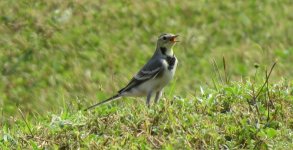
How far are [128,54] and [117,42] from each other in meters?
0.46

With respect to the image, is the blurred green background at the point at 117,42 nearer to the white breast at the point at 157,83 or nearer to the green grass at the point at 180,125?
the white breast at the point at 157,83

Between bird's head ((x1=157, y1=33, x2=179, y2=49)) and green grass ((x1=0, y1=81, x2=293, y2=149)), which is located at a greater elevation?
bird's head ((x1=157, y1=33, x2=179, y2=49))

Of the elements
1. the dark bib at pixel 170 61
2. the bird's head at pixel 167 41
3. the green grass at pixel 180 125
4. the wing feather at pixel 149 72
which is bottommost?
the green grass at pixel 180 125

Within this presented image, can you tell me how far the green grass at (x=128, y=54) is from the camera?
849cm

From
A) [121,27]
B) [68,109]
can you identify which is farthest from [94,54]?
[68,109]

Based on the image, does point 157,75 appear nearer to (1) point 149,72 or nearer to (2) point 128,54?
(1) point 149,72

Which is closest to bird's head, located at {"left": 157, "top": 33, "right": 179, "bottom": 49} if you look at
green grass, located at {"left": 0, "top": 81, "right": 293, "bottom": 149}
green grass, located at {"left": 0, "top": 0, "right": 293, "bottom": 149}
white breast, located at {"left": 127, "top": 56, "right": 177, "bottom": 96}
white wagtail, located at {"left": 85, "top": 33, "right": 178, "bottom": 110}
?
white wagtail, located at {"left": 85, "top": 33, "right": 178, "bottom": 110}

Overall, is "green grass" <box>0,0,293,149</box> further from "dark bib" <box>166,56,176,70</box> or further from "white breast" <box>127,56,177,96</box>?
"dark bib" <box>166,56,176,70</box>

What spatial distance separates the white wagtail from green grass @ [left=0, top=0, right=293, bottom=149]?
184 mm

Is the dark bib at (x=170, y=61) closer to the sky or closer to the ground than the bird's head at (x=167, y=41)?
closer to the ground

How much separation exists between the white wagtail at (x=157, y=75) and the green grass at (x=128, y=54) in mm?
184

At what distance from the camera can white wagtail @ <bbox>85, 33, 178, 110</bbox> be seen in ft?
32.7

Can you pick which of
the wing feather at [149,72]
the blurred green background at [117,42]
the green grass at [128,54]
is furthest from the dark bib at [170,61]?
the blurred green background at [117,42]

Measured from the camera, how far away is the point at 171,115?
7.86 meters
